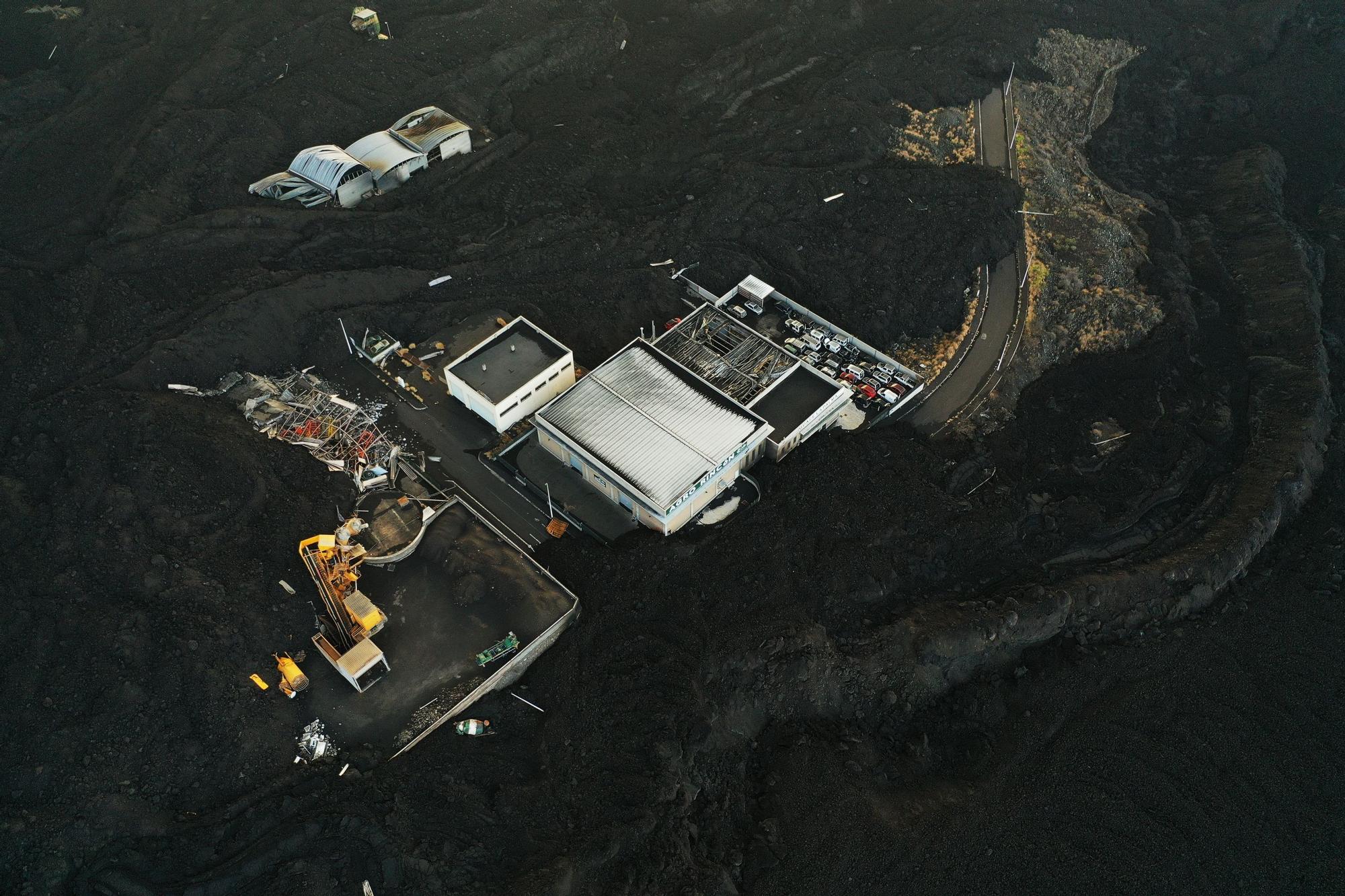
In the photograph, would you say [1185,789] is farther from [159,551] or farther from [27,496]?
[27,496]

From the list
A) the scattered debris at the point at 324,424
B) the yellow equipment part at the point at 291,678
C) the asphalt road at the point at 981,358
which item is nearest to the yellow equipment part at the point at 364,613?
the yellow equipment part at the point at 291,678

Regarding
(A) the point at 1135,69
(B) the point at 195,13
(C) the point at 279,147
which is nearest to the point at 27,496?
(C) the point at 279,147

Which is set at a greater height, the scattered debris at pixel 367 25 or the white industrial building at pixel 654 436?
the scattered debris at pixel 367 25

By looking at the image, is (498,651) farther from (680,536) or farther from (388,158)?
(388,158)

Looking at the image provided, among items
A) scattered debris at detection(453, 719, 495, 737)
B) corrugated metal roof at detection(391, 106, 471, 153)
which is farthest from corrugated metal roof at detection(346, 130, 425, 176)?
scattered debris at detection(453, 719, 495, 737)

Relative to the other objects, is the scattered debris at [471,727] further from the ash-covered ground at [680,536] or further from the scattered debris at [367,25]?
the scattered debris at [367,25]

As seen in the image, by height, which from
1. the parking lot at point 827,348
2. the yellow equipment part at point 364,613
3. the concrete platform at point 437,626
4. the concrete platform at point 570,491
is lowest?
the concrete platform at point 437,626

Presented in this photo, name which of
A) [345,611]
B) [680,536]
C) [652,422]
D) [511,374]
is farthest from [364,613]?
[652,422]
